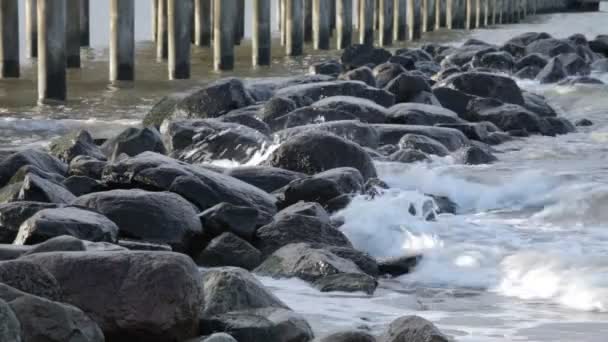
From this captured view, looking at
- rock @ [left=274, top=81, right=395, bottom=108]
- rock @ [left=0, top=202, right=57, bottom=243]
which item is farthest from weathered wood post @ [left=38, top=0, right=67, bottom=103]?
rock @ [left=0, top=202, right=57, bottom=243]

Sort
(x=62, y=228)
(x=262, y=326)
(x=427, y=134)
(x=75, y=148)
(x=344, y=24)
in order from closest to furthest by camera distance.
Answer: (x=262, y=326), (x=62, y=228), (x=75, y=148), (x=427, y=134), (x=344, y=24)

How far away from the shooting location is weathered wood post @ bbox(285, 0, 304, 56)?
69.6ft

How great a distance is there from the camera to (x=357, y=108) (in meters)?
11.7

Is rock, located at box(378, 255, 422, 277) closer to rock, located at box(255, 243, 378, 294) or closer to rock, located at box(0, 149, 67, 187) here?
rock, located at box(255, 243, 378, 294)

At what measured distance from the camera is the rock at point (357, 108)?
A: 1162 centimetres

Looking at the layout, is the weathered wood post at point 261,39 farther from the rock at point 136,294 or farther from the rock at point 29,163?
the rock at point 136,294

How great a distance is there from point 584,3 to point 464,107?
129 feet

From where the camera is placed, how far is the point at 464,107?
13211mm

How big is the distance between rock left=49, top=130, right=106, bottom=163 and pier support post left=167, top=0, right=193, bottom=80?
6.60 meters

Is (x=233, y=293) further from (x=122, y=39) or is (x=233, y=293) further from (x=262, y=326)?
(x=122, y=39)

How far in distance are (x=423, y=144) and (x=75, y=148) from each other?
287 centimetres

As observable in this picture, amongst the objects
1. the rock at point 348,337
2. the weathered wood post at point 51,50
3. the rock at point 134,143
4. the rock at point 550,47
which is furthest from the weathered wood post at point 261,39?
the rock at point 348,337

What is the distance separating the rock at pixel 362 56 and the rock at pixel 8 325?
44.7 ft

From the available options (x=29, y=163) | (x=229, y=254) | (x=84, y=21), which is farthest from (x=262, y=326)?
(x=84, y=21)
